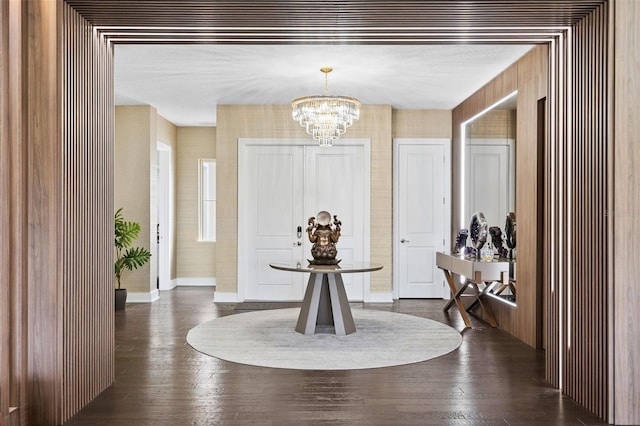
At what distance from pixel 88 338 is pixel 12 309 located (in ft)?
1.85

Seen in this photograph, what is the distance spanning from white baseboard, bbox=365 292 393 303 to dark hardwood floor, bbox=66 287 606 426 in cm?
251

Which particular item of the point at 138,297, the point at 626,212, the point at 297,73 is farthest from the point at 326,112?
the point at 138,297

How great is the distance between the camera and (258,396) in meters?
3.42

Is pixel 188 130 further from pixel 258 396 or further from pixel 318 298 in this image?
pixel 258 396

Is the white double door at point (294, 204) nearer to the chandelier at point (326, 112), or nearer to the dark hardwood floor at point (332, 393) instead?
the chandelier at point (326, 112)

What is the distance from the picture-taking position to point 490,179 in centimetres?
598

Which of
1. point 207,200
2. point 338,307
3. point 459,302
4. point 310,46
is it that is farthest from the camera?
point 207,200

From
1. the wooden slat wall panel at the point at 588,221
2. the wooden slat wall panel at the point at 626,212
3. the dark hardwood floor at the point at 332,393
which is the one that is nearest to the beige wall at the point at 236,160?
the dark hardwood floor at the point at 332,393

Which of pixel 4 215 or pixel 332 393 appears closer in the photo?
pixel 4 215

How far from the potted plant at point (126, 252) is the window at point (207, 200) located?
6.52ft

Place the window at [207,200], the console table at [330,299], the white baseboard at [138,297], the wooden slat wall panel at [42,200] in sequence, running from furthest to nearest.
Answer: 1. the window at [207,200]
2. the white baseboard at [138,297]
3. the console table at [330,299]
4. the wooden slat wall panel at [42,200]

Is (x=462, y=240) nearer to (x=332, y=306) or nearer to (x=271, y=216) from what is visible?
(x=332, y=306)

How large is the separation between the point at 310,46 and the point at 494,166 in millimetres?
2420

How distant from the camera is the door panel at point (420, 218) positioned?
7.64m
